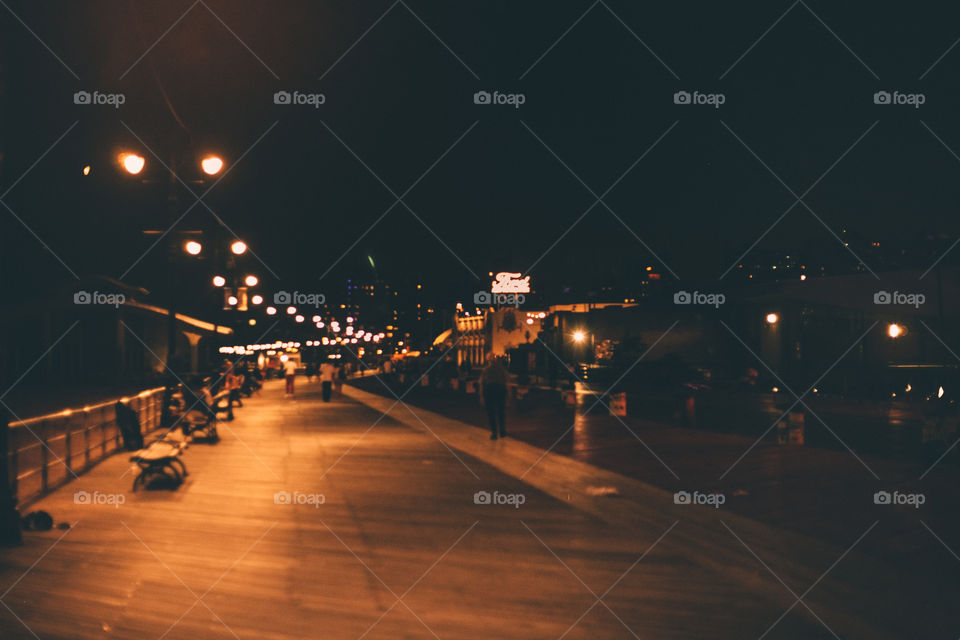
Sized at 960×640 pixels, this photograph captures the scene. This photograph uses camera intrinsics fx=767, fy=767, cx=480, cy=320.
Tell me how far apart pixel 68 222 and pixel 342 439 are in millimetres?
33453

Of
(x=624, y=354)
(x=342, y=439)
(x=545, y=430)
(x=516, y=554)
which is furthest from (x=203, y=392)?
(x=624, y=354)

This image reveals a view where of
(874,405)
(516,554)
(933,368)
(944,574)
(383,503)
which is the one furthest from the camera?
(933,368)

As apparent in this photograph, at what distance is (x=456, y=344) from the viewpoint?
96.4 metres

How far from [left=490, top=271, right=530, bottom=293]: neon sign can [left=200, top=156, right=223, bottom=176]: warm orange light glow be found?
68272 millimetres

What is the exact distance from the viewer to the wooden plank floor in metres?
5.02

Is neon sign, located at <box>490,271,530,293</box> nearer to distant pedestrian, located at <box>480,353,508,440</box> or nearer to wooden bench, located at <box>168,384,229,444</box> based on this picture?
wooden bench, located at <box>168,384,229,444</box>

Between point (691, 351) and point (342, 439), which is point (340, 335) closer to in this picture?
point (691, 351)

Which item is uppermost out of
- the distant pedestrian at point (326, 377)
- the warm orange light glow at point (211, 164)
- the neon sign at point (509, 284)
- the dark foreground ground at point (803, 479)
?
the neon sign at point (509, 284)

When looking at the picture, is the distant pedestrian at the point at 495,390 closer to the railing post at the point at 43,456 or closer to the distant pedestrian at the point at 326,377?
the railing post at the point at 43,456

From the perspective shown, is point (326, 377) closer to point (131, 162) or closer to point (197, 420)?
point (197, 420)

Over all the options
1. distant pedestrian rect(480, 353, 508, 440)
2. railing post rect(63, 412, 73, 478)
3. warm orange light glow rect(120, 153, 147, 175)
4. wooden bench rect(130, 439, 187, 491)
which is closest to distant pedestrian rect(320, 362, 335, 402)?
distant pedestrian rect(480, 353, 508, 440)

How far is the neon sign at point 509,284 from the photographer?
273ft

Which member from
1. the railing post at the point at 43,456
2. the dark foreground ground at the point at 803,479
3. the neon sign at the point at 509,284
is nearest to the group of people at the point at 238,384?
the dark foreground ground at the point at 803,479

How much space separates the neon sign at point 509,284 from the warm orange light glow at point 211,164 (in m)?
68.3
